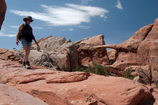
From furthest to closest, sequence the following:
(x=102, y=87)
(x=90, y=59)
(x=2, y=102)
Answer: (x=90, y=59) → (x=102, y=87) → (x=2, y=102)

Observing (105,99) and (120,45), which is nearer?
(105,99)

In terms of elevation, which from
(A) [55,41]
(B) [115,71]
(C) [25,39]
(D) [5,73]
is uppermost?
(A) [55,41]

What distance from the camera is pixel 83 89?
10.9ft

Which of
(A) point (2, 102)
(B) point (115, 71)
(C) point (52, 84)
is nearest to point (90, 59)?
(B) point (115, 71)

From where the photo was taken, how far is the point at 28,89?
379cm

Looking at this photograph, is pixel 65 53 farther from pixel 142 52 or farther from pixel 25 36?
pixel 25 36

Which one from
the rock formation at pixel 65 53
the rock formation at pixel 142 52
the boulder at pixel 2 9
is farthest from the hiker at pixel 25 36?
the rock formation at pixel 142 52

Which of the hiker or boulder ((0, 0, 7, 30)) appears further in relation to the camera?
the hiker

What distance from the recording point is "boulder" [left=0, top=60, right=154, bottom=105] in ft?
10.2

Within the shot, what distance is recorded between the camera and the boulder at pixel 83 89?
122 inches

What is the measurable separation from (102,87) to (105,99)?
0.30m

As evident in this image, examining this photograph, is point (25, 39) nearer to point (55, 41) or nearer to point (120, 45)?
point (55, 41)

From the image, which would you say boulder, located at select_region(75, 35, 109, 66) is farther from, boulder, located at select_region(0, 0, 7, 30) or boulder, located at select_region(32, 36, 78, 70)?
boulder, located at select_region(0, 0, 7, 30)

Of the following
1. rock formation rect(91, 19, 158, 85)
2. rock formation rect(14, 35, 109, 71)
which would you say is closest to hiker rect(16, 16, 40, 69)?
rock formation rect(14, 35, 109, 71)
